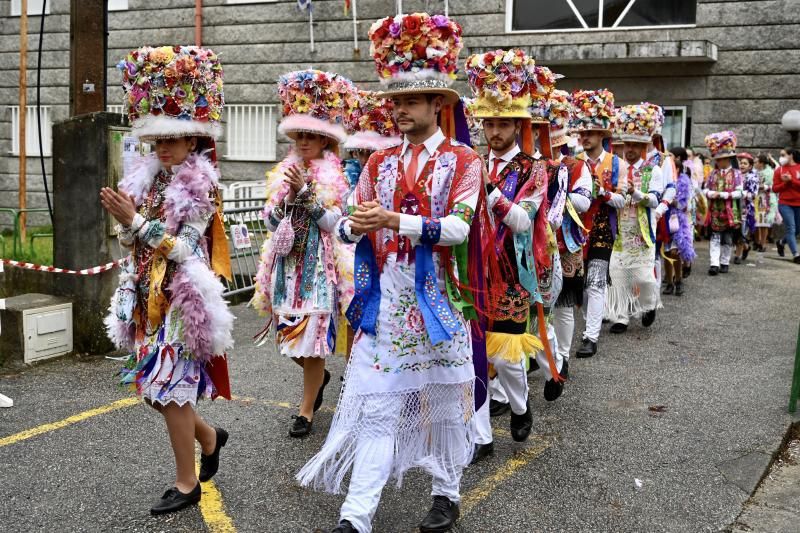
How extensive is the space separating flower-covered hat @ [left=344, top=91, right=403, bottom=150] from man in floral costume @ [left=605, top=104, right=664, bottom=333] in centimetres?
344

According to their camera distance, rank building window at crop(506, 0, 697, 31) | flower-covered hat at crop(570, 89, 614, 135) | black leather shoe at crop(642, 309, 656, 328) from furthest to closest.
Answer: building window at crop(506, 0, 697, 31) < black leather shoe at crop(642, 309, 656, 328) < flower-covered hat at crop(570, 89, 614, 135)

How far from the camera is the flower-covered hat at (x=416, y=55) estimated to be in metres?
3.72

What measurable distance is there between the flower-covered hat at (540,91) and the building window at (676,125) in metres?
12.1

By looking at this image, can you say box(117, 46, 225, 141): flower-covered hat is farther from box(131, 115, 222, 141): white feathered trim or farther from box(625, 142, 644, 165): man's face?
box(625, 142, 644, 165): man's face

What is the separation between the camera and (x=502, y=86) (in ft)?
16.4

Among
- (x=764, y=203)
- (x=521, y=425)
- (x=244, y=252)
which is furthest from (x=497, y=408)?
(x=764, y=203)

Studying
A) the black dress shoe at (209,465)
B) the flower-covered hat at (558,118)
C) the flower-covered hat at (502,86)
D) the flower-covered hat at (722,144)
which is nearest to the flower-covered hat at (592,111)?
the flower-covered hat at (558,118)

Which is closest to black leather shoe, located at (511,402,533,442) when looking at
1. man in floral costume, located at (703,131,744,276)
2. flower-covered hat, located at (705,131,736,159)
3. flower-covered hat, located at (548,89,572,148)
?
flower-covered hat, located at (548,89,572,148)

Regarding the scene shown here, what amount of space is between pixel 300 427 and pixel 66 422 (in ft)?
5.22

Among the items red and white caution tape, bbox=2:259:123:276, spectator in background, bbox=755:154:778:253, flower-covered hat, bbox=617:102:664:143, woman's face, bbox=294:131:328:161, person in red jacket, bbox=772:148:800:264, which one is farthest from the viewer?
spectator in background, bbox=755:154:778:253

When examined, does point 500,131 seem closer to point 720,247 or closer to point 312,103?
point 312,103

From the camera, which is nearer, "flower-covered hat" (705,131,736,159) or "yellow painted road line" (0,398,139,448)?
"yellow painted road line" (0,398,139,448)

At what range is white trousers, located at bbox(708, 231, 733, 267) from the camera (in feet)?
43.8

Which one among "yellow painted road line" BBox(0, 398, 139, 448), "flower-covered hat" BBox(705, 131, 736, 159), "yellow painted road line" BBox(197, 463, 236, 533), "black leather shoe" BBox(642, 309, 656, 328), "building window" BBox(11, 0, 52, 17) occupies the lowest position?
"yellow painted road line" BBox(197, 463, 236, 533)
